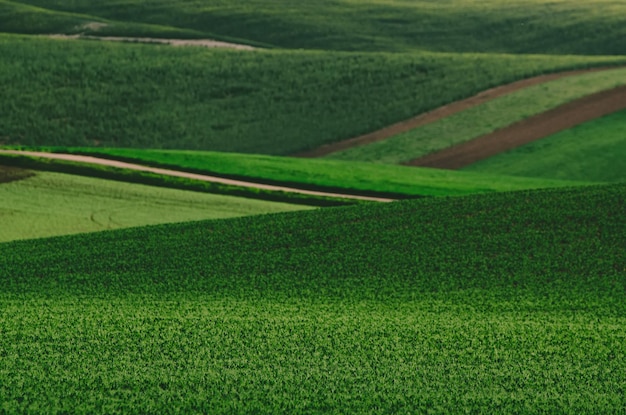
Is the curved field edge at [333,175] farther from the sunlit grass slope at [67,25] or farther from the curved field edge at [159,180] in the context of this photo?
the sunlit grass slope at [67,25]

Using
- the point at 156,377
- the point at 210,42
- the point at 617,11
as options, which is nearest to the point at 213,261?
the point at 156,377

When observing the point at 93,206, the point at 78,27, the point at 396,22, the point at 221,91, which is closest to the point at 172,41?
the point at 78,27

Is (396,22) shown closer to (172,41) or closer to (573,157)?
(172,41)

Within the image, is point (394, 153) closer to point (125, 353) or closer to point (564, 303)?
point (564, 303)

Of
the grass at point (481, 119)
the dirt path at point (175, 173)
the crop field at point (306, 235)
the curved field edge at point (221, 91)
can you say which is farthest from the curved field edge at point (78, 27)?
the dirt path at point (175, 173)

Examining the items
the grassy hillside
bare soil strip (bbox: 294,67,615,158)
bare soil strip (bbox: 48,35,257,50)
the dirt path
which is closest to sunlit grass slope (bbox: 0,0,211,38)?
bare soil strip (bbox: 48,35,257,50)

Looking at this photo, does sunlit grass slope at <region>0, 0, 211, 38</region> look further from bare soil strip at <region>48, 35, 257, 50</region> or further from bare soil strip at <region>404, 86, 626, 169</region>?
bare soil strip at <region>404, 86, 626, 169</region>
